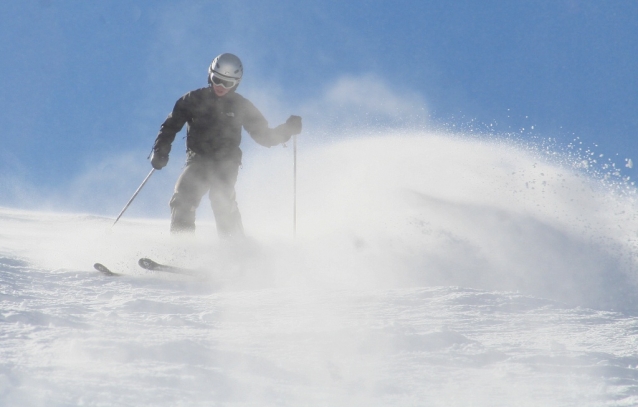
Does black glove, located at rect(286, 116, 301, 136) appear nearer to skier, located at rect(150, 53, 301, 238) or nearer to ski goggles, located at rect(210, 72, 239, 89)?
skier, located at rect(150, 53, 301, 238)

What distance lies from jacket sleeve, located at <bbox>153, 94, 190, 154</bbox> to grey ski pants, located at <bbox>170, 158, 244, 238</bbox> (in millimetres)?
309

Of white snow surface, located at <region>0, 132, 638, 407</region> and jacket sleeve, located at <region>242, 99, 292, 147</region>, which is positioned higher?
jacket sleeve, located at <region>242, 99, 292, 147</region>

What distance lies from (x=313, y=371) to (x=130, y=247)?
3.84 m

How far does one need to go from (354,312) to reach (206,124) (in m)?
3.11

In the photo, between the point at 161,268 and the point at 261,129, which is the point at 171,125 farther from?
the point at 161,268

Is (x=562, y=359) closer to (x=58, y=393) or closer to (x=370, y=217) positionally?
(x=58, y=393)

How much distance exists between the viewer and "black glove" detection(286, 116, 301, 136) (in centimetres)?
646

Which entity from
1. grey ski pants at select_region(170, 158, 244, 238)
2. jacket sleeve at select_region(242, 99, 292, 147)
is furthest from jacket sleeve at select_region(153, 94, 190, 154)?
jacket sleeve at select_region(242, 99, 292, 147)

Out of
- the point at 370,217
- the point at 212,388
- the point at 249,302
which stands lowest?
the point at 212,388

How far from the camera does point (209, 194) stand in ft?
20.5

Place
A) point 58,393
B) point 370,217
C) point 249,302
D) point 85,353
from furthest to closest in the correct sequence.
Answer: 1. point 370,217
2. point 249,302
3. point 85,353
4. point 58,393

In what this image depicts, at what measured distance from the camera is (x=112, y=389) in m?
2.32

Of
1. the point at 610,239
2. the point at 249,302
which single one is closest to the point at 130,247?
the point at 249,302

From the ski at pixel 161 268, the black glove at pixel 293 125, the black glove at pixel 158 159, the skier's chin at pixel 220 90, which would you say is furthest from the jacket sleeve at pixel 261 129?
the ski at pixel 161 268
